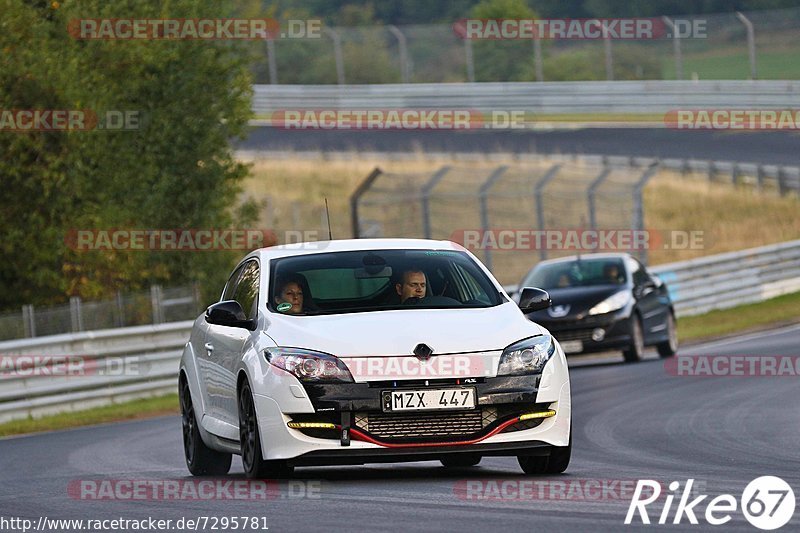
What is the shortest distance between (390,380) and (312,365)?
0.46m

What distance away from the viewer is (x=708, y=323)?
98.8ft

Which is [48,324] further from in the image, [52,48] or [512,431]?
[512,431]

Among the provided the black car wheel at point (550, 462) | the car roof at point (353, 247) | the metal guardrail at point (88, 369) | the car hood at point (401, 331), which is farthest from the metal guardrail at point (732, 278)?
the car hood at point (401, 331)

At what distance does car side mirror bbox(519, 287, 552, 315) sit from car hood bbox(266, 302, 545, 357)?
1.24ft

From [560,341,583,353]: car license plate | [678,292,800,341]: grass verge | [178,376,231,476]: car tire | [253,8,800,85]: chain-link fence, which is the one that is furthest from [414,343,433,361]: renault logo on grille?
[253,8,800,85]: chain-link fence

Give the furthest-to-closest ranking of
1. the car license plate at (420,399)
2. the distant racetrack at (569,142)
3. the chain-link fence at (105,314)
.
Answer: the distant racetrack at (569,142) < the chain-link fence at (105,314) < the car license plate at (420,399)

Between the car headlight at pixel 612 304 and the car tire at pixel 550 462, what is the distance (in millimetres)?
12731

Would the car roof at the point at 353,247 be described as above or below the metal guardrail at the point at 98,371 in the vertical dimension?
above

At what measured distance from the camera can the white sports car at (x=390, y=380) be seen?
31.8 ft

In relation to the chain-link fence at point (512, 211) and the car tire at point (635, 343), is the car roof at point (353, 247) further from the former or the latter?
the chain-link fence at point (512, 211)

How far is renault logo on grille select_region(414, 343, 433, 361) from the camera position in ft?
31.8

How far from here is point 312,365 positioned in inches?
385

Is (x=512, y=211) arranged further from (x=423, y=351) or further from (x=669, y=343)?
(x=423, y=351)

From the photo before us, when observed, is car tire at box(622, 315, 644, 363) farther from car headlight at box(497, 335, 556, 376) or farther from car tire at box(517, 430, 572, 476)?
car headlight at box(497, 335, 556, 376)
